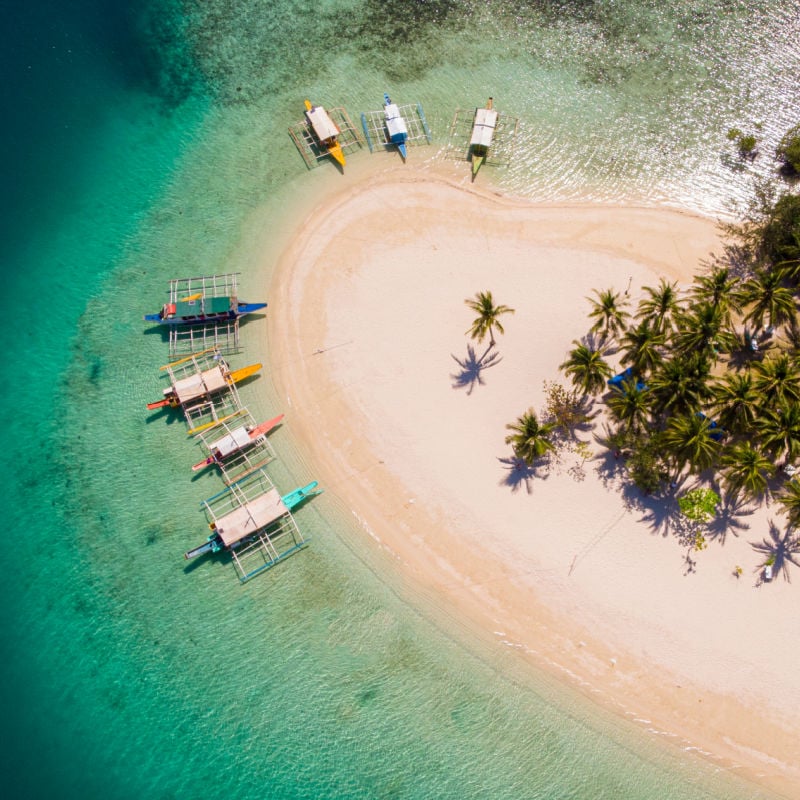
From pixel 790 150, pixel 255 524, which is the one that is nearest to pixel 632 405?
pixel 790 150

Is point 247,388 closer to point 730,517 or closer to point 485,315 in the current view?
point 485,315

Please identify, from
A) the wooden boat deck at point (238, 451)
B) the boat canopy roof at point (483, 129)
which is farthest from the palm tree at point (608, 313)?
the wooden boat deck at point (238, 451)

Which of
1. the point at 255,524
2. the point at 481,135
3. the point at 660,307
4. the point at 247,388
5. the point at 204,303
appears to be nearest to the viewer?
the point at 660,307

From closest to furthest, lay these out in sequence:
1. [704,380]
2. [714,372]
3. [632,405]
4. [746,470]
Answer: [746,470] < [704,380] < [632,405] < [714,372]

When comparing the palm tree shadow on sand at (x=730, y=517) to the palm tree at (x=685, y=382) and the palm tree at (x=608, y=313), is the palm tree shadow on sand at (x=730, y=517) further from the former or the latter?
the palm tree at (x=608, y=313)

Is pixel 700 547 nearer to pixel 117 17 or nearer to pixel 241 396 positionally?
pixel 241 396

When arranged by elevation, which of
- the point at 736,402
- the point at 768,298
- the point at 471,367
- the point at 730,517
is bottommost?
the point at 730,517

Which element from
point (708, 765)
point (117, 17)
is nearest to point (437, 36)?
point (117, 17)
